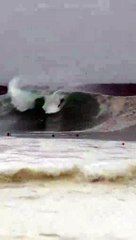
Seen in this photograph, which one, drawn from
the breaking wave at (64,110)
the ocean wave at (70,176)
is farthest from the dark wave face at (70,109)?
the ocean wave at (70,176)

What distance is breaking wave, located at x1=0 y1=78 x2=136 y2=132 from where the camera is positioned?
373 centimetres

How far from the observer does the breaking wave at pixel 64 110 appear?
3732mm

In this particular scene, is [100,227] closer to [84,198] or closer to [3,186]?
[84,198]

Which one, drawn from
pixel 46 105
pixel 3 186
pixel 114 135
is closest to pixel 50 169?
pixel 3 186

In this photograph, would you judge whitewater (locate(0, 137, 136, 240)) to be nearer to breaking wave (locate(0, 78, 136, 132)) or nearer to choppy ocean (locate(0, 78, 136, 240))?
choppy ocean (locate(0, 78, 136, 240))

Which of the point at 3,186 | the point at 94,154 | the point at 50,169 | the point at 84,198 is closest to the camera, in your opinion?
the point at 84,198

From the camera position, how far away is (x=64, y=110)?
3.90 metres

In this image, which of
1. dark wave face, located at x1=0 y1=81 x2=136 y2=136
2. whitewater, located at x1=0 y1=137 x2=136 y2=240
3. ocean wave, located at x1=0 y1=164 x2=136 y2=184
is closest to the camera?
whitewater, located at x1=0 y1=137 x2=136 y2=240

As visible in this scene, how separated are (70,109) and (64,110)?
47 millimetres

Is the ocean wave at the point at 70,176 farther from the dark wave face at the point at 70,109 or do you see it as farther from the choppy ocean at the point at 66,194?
the dark wave face at the point at 70,109

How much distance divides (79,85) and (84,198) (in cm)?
268

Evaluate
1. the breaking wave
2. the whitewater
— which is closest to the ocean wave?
the whitewater

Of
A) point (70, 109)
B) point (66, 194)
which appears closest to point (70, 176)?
point (66, 194)

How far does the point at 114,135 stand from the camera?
Result: 11.2 ft
